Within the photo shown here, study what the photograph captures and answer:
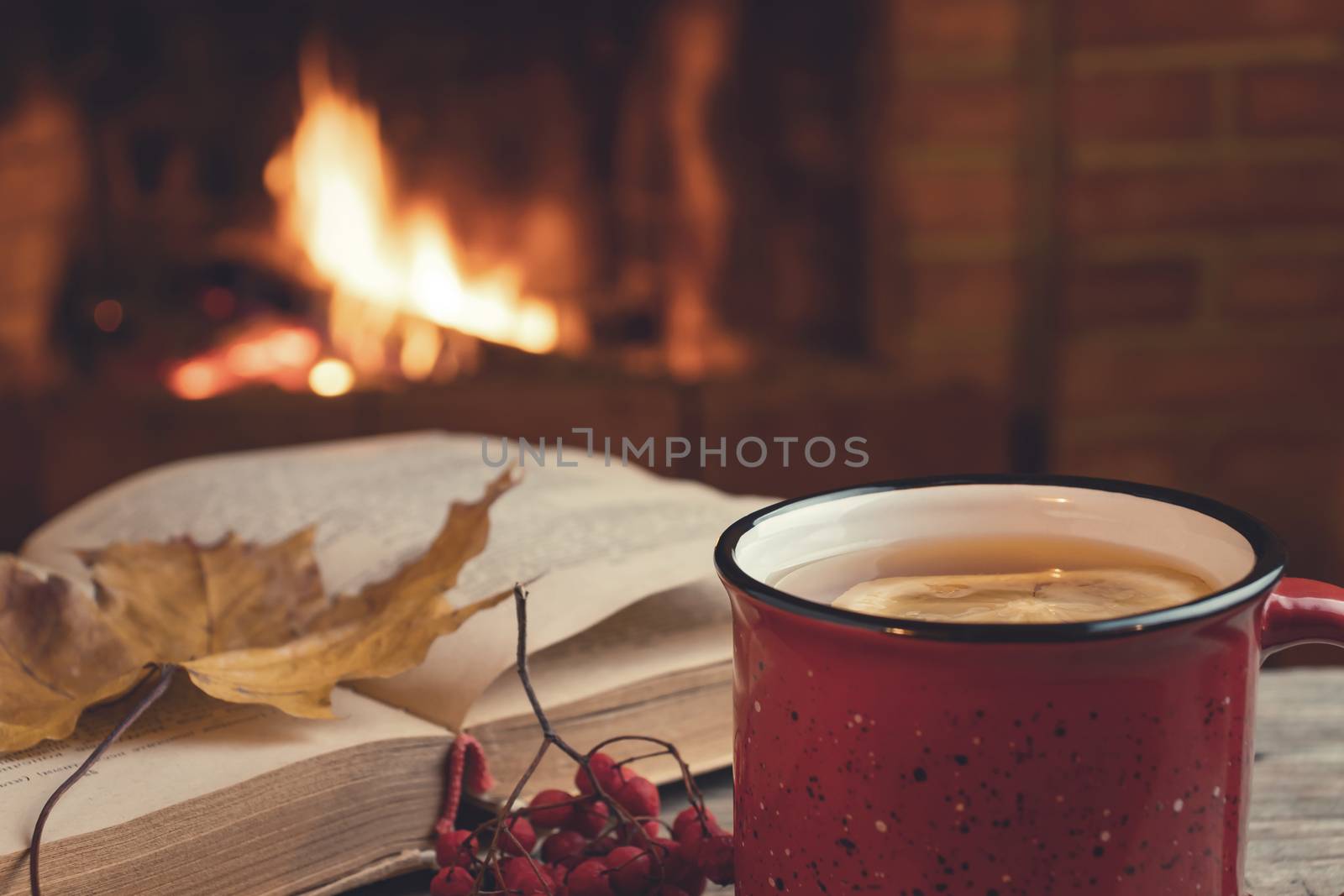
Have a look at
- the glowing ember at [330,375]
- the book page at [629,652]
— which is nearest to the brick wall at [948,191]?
the glowing ember at [330,375]

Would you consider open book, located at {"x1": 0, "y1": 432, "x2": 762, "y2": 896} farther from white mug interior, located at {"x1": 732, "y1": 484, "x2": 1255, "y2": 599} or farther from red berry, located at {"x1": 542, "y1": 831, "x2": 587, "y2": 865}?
white mug interior, located at {"x1": 732, "y1": 484, "x2": 1255, "y2": 599}

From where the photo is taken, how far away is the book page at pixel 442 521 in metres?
0.53

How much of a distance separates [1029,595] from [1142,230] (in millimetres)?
1081

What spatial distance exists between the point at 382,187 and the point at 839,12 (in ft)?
1.75

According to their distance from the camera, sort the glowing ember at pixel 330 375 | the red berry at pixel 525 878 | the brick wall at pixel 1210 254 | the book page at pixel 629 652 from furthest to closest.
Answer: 1. the glowing ember at pixel 330 375
2. the brick wall at pixel 1210 254
3. the book page at pixel 629 652
4. the red berry at pixel 525 878

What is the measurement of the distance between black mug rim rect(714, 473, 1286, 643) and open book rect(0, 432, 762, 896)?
17cm

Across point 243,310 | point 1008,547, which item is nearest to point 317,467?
point 1008,547

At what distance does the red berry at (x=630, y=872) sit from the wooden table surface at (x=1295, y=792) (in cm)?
4

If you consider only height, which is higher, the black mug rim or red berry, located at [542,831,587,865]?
the black mug rim

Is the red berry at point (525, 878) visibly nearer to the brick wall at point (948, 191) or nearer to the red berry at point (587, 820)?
the red berry at point (587, 820)

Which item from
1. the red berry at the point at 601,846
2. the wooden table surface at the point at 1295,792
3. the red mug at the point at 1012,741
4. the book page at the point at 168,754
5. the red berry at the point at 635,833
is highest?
the red mug at the point at 1012,741

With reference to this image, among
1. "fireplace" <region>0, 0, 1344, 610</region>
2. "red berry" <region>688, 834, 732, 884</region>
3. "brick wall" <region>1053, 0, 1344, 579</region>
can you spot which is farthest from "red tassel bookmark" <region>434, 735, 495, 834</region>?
"brick wall" <region>1053, 0, 1344, 579</region>

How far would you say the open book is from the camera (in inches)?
16.3

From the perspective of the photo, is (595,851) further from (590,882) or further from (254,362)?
(254,362)
